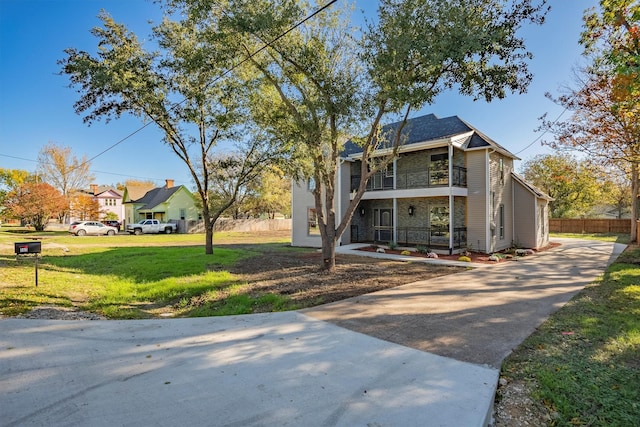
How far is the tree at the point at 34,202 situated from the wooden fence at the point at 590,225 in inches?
1926

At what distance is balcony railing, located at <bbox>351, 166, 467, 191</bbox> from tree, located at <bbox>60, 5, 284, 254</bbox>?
7.40 meters

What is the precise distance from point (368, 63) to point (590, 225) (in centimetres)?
3251

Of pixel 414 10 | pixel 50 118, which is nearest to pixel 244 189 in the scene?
pixel 50 118

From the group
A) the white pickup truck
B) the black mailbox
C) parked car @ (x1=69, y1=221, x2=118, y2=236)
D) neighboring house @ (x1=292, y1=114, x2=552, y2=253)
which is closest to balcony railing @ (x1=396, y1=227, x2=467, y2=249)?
neighboring house @ (x1=292, y1=114, x2=552, y2=253)

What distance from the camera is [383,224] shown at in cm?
1814

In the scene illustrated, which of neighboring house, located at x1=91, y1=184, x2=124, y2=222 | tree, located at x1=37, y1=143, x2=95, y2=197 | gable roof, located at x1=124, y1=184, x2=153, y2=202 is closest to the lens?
tree, located at x1=37, y1=143, x2=95, y2=197

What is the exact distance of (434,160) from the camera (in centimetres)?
1606

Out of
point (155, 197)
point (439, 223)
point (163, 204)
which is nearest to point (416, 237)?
point (439, 223)

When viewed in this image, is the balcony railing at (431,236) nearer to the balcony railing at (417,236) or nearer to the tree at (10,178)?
the balcony railing at (417,236)

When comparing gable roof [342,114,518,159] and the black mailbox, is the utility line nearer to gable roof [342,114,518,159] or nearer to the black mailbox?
the black mailbox

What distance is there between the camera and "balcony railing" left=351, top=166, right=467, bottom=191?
598 inches

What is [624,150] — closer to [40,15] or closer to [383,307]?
[383,307]

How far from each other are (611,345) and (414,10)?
290 inches

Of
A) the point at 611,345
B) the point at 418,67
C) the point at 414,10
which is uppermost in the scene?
the point at 414,10
